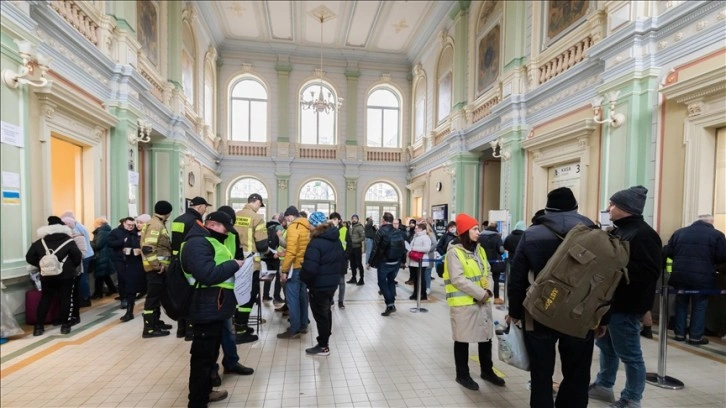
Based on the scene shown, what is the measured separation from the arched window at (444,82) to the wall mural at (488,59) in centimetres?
158

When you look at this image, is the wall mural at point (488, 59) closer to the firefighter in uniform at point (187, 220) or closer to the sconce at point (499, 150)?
the sconce at point (499, 150)

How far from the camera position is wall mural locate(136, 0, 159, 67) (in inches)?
298

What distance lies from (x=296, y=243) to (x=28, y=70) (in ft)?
12.0

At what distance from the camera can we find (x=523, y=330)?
2.25 metres

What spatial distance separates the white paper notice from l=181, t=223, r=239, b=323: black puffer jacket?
4.7 inches

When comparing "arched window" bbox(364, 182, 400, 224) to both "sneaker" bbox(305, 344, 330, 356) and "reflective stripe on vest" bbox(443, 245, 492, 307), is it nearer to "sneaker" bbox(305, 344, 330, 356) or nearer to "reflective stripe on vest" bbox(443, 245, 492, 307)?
"sneaker" bbox(305, 344, 330, 356)

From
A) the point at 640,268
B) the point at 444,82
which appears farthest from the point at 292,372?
the point at 444,82

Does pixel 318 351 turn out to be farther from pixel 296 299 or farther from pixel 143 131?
pixel 143 131

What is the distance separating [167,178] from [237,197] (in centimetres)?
589

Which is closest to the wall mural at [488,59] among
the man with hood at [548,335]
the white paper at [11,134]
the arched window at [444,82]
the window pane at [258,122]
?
the arched window at [444,82]

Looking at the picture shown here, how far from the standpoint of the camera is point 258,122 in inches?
600

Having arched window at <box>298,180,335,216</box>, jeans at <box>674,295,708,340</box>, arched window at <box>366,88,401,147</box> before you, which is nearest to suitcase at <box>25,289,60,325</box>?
jeans at <box>674,295,708,340</box>

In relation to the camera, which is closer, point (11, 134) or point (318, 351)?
point (318, 351)

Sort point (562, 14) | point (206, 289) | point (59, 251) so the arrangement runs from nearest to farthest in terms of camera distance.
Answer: point (206, 289)
point (59, 251)
point (562, 14)
